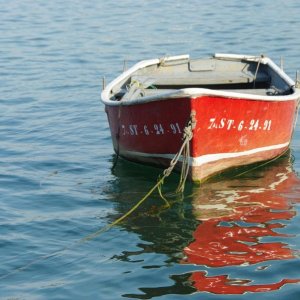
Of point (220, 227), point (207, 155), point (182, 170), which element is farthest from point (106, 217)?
point (207, 155)

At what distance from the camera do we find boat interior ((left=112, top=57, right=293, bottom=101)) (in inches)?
440

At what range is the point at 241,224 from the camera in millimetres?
8664

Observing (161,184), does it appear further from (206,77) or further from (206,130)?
(206,77)

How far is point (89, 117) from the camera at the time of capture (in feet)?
46.4

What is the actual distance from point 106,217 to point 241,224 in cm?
146

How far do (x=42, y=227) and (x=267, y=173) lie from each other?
3.12 metres

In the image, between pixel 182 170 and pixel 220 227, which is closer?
pixel 220 227

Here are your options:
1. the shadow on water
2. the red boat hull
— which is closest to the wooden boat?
the red boat hull

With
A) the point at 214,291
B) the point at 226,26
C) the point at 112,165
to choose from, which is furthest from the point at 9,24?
the point at 214,291

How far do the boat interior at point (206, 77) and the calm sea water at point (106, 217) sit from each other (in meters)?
0.97

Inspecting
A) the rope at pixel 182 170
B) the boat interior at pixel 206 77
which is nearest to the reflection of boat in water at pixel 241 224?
the rope at pixel 182 170

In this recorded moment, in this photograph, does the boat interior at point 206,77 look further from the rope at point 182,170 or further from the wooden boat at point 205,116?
the rope at point 182,170

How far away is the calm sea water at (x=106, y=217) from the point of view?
24.1ft

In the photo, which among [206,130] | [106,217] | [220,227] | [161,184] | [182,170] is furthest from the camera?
[161,184]
